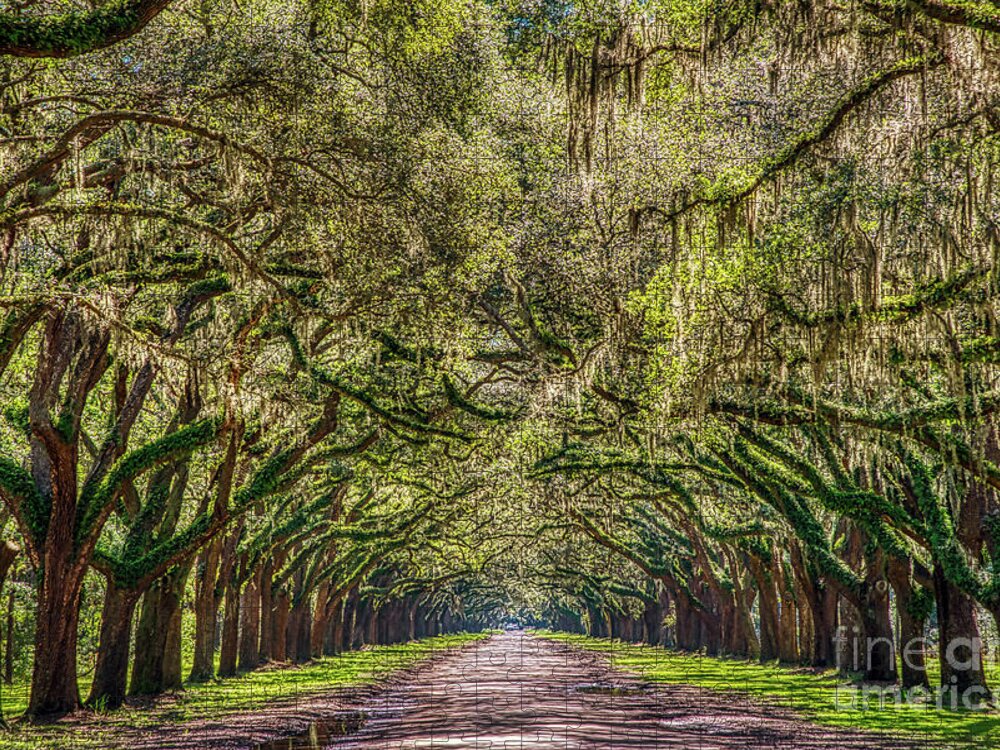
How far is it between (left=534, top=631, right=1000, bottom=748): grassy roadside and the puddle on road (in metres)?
8.11

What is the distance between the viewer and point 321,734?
16297mm

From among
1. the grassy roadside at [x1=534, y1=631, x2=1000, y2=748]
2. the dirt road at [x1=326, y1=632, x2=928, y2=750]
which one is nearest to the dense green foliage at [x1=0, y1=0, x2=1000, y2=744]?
the grassy roadside at [x1=534, y1=631, x2=1000, y2=748]

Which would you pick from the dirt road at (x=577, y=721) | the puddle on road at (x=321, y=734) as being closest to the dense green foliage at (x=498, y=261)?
the dirt road at (x=577, y=721)

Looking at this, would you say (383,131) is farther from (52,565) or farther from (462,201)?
(52,565)

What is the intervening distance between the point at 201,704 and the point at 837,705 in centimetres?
1377

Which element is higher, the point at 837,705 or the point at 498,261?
the point at 498,261

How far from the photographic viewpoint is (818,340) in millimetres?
13961

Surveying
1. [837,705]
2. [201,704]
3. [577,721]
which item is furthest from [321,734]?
[837,705]

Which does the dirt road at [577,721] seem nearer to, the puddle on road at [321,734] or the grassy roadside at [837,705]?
the puddle on road at [321,734]

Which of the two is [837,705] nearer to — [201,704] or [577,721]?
[577,721]

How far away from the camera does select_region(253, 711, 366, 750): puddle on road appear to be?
14.7m

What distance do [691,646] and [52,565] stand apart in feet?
154

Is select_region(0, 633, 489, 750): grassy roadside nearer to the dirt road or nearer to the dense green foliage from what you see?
the dense green foliage

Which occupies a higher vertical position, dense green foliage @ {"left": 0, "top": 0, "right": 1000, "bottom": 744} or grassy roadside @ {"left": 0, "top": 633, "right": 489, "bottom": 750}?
dense green foliage @ {"left": 0, "top": 0, "right": 1000, "bottom": 744}
